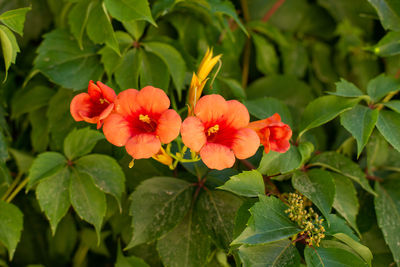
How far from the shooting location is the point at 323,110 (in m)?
1.13

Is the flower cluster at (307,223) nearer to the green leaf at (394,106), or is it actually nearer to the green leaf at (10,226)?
the green leaf at (394,106)

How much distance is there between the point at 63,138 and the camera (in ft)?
4.09

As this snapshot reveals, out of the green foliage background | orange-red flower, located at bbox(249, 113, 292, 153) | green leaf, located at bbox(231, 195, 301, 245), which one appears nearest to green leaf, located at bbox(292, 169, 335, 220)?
the green foliage background

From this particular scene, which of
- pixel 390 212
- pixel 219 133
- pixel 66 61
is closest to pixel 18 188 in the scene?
pixel 66 61

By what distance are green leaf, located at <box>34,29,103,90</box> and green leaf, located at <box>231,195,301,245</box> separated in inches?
25.5

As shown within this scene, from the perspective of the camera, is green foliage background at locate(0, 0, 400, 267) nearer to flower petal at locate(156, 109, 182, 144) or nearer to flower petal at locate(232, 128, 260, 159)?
flower petal at locate(232, 128, 260, 159)

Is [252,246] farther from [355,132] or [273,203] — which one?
[355,132]

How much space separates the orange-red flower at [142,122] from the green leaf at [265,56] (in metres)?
0.79

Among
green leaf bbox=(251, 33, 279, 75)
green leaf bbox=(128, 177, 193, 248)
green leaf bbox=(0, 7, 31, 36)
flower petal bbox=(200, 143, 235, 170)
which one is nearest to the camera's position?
flower petal bbox=(200, 143, 235, 170)

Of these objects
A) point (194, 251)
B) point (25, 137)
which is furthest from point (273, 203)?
point (25, 137)

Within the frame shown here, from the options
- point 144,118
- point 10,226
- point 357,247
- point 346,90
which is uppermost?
point 144,118

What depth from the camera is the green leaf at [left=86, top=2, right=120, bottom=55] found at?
1.10 m

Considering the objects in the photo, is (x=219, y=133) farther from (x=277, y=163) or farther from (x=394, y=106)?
(x=394, y=106)

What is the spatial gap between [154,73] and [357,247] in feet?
2.44
